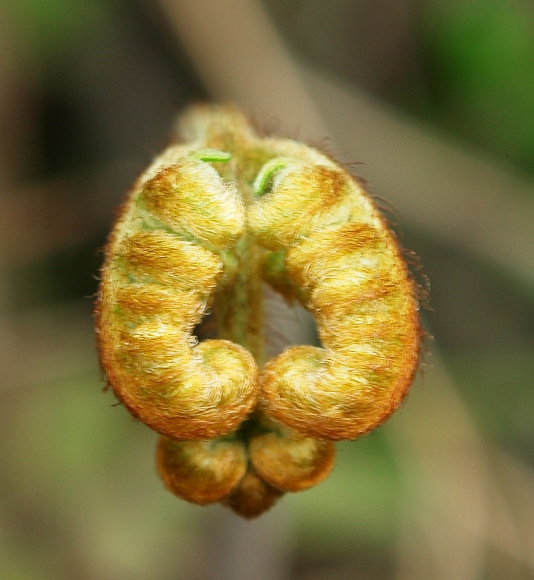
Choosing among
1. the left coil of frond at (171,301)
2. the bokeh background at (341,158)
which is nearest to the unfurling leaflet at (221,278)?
the left coil of frond at (171,301)

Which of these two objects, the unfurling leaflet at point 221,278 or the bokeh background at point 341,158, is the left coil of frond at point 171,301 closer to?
the unfurling leaflet at point 221,278

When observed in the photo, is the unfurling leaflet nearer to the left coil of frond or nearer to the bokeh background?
the left coil of frond

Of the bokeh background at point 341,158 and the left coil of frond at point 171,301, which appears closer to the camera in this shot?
the left coil of frond at point 171,301

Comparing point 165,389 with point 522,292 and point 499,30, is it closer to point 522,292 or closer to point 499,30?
point 499,30

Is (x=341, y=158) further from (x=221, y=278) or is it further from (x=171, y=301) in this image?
(x=171, y=301)

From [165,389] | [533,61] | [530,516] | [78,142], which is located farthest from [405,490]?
[165,389]
